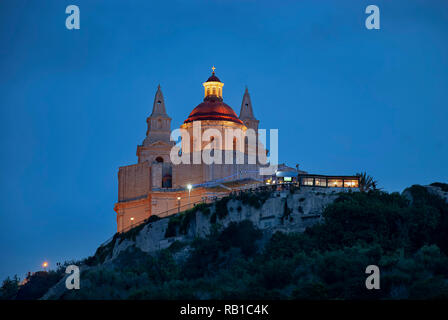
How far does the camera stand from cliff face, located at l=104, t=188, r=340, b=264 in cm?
8975

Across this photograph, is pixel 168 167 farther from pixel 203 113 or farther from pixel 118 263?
pixel 118 263

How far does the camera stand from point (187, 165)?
350ft

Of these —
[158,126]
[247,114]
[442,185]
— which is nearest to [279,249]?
[442,185]

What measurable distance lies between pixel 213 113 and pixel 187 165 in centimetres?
800

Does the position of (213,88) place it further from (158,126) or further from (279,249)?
(279,249)

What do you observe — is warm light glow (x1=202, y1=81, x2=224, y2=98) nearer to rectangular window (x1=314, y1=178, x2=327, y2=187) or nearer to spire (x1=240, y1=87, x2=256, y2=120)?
spire (x1=240, y1=87, x2=256, y2=120)

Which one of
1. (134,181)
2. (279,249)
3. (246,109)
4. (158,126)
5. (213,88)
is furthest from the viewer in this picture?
(246,109)

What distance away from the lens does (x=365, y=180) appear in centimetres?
9575

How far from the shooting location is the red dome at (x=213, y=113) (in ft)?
367

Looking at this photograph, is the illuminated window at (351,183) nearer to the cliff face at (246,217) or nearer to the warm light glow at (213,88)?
the cliff face at (246,217)

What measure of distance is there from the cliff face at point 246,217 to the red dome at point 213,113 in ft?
62.6

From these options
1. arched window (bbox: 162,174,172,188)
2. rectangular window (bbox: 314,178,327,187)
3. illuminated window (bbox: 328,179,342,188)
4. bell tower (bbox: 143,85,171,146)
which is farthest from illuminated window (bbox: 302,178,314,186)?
bell tower (bbox: 143,85,171,146)

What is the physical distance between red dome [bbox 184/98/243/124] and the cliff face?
19074 mm

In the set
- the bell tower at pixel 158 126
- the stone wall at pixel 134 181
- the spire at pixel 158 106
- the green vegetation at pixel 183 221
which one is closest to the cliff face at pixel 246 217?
the green vegetation at pixel 183 221
